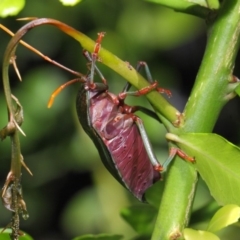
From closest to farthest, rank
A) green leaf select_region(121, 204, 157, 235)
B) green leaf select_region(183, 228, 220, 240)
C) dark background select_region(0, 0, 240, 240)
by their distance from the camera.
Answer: green leaf select_region(183, 228, 220, 240)
green leaf select_region(121, 204, 157, 235)
dark background select_region(0, 0, 240, 240)

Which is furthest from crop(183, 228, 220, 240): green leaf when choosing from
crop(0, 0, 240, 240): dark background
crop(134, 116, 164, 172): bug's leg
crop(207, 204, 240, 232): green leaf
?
crop(0, 0, 240, 240): dark background

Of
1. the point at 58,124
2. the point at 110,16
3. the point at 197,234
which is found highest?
the point at 110,16

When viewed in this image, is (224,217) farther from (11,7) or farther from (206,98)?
(11,7)

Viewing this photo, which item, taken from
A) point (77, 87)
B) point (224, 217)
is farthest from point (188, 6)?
point (77, 87)

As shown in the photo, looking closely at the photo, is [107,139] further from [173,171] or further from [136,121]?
[173,171]

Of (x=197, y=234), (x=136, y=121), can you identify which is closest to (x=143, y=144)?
(x=136, y=121)

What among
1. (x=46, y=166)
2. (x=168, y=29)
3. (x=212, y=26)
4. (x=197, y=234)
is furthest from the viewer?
(x=46, y=166)

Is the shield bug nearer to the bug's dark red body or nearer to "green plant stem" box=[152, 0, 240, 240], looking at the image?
the bug's dark red body
